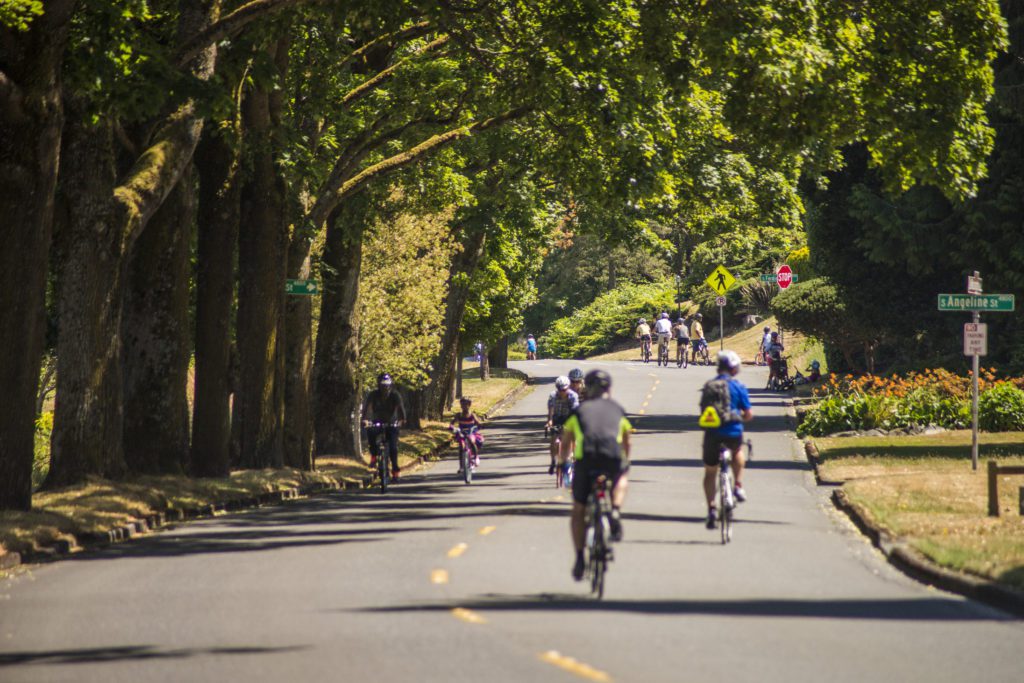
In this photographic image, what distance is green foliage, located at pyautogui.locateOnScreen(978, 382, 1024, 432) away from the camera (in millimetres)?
35438

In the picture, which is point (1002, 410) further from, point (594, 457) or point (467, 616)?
point (467, 616)

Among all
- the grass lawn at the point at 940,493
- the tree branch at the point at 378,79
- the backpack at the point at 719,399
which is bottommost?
the grass lawn at the point at 940,493

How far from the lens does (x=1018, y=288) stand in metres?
35.7

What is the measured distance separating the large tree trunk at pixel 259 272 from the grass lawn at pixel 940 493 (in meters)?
9.83

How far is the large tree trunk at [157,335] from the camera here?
928 inches

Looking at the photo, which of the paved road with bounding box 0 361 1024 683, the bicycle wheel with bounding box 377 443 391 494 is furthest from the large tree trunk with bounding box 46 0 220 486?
the bicycle wheel with bounding box 377 443 391 494

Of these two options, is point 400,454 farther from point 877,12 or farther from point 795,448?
point 877,12

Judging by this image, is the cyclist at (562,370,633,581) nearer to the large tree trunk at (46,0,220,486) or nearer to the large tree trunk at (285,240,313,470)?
the large tree trunk at (46,0,220,486)

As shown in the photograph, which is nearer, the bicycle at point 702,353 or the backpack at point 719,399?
the backpack at point 719,399

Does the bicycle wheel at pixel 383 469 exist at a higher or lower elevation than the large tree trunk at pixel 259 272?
lower

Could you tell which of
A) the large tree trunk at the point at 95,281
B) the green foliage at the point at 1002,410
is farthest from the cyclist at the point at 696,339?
the large tree trunk at the point at 95,281

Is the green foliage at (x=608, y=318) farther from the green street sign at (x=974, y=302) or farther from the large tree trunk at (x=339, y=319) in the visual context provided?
the green street sign at (x=974, y=302)

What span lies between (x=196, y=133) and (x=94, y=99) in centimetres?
350

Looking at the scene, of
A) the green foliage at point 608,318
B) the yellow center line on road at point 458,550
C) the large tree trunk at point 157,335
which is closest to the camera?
the yellow center line on road at point 458,550
